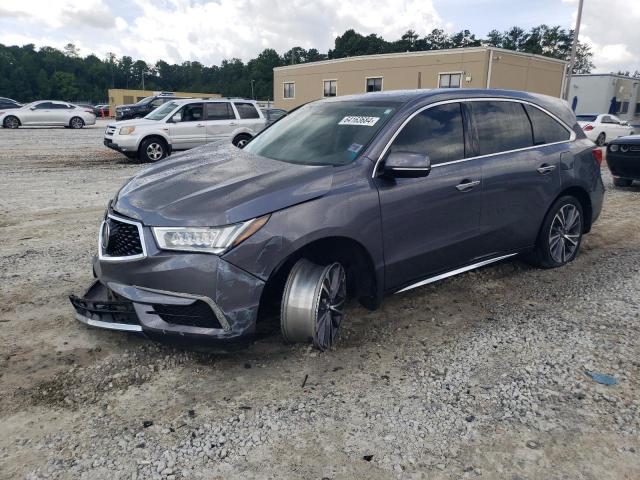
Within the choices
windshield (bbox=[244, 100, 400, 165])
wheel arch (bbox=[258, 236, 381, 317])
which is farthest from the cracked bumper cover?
windshield (bbox=[244, 100, 400, 165])

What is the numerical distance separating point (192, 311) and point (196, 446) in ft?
2.46

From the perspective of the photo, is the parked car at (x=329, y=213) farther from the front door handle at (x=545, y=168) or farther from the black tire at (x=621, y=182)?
the black tire at (x=621, y=182)

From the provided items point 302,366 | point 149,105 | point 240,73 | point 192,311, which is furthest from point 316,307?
point 240,73

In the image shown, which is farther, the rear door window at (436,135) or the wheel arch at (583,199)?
the wheel arch at (583,199)

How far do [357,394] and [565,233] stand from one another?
3.20 meters

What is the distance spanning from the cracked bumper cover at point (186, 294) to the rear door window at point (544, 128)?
3.16 meters

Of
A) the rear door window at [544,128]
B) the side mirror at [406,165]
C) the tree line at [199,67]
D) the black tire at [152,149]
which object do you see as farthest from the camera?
the tree line at [199,67]

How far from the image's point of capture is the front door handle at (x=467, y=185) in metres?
3.93

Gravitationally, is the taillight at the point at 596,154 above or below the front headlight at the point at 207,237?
above

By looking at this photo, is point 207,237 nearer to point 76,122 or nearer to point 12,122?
point 12,122

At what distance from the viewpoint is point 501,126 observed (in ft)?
14.5

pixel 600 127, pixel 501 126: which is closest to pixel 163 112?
pixel 501 126

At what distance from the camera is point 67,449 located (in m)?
2.51

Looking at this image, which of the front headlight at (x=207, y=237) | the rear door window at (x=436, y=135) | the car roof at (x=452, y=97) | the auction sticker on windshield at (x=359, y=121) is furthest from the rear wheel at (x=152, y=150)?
the front headlight at (x=207, y=237)
